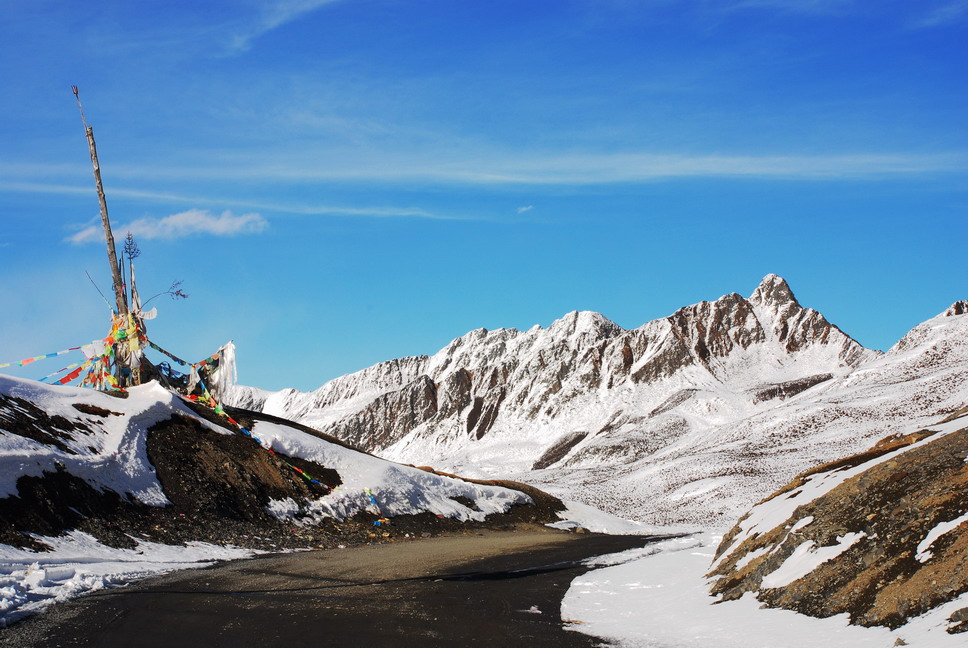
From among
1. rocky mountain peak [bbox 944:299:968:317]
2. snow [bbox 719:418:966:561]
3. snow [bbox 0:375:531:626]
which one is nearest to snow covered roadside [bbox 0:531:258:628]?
snow [bbox 0:375:531:626]

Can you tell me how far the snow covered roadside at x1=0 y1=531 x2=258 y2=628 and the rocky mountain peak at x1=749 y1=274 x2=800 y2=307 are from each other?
17289cm

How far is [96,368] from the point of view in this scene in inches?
1545

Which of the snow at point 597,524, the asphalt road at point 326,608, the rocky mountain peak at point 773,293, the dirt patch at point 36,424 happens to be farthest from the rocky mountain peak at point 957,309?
the dirt patch at point 36,424

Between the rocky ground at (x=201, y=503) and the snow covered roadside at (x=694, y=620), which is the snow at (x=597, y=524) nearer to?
the rocky ground at (x=201, y=503)

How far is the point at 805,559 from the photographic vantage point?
12812 mm

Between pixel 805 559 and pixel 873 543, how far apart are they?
1.24 meters

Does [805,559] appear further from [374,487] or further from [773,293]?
[773,293]

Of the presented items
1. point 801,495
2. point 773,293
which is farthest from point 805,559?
point 773,293

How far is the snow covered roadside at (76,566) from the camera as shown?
1434 cm

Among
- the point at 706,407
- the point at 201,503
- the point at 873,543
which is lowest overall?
the point at 873,543

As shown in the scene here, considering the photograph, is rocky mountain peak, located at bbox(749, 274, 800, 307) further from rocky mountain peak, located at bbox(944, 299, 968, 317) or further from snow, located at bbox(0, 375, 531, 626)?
snow, located at bbox(0, 375, 531, 626)

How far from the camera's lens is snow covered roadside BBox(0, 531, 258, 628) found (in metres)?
14.3

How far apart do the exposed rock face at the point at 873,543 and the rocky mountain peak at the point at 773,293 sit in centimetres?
17539

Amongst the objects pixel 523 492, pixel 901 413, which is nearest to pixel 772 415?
pixel 901 413
